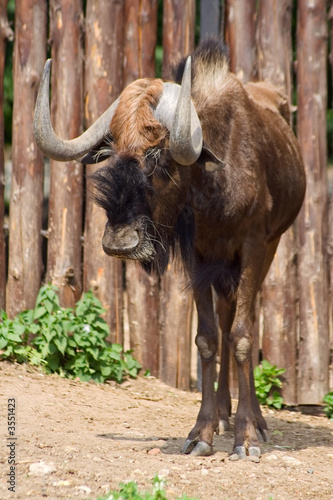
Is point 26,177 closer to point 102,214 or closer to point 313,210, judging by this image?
point 102,214

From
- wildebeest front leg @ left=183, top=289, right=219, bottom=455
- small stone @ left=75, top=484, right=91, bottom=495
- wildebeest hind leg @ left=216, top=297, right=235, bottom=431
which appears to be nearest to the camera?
small stone @ left=75, top=484, right=91, bottom=495

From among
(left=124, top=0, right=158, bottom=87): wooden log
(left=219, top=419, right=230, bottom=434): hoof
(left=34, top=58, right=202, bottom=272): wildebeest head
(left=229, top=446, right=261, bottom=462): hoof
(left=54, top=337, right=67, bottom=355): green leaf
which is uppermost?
(left=124, top=0, right=158, bottom=87): wooden log

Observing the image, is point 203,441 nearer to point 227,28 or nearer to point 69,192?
point 69,192

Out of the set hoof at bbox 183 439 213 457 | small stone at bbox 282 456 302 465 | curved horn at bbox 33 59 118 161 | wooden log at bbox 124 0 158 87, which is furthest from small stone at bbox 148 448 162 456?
wooden log at bbox 124 0 158 87

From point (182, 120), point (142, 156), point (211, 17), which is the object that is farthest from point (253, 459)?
point (211, 17)

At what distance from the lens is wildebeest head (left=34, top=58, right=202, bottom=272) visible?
450cm

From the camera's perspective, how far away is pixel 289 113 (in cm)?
700

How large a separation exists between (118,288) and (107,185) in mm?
2707

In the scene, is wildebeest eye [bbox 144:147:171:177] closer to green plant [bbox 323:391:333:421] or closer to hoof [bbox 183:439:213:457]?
hoof [bbox 183:439:213:457]

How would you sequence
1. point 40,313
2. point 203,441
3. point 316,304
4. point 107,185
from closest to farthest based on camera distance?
point 107,185, point 203,441, point 40,313, point 316,304

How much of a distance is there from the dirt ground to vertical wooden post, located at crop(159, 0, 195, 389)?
322 millimetres

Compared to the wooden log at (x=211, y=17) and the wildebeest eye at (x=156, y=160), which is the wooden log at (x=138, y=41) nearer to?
the wooden log at (x=211, y=17)

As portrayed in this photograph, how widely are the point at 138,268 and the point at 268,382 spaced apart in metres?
1.69

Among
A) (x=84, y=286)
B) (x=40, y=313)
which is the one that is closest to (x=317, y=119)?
(x=84, y=286)
